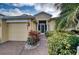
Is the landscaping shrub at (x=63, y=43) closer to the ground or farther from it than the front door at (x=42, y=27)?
closer to the ground

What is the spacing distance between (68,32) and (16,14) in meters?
1.09

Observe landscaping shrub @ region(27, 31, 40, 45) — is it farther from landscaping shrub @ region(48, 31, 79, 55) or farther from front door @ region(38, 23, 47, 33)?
landscaping shrub @ region(48, 31, 79, 55)

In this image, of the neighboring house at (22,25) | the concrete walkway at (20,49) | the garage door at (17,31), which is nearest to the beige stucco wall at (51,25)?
the neighboring house at (22,25)

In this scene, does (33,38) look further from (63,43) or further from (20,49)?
(63,43)

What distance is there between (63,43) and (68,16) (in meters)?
0.54

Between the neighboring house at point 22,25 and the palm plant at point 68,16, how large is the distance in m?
0.16

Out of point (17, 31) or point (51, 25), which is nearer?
point (51, 25)

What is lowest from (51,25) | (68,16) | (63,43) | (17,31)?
(63,43)

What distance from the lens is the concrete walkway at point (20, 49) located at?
3109mm

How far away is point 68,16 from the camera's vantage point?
311 cm

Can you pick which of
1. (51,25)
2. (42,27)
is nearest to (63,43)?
(51,25)

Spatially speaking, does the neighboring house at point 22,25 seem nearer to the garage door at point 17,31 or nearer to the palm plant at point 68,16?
the garage door at point 17,31

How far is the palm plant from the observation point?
3.10 metres
